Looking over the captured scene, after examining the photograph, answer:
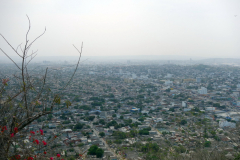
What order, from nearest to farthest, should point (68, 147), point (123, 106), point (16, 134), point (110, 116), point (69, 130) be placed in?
point (16, 134), point (68, 147), point (69, 130), point (110, 116), point (123, 106)

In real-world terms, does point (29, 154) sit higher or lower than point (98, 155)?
higher

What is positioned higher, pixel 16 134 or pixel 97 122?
pixel 16 134

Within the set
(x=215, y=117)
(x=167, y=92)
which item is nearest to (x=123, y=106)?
(x=215, y=117)

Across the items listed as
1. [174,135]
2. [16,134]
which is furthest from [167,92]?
[16,134]

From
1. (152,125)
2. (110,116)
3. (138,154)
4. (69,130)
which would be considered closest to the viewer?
(138,154)

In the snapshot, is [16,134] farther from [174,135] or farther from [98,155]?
[174,135]

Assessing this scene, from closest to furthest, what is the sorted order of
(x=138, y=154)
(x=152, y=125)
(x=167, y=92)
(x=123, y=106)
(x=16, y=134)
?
(x=16, y=134) → (x=138, y=154) → (x=152, y=125) → (x=123, y=106) → (x=167, y=92)

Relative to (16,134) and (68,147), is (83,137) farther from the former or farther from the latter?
(16,134)

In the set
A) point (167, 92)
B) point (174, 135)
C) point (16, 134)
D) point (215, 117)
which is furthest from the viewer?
point (167, 92)

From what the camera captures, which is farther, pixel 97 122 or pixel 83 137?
pixel 97 122
